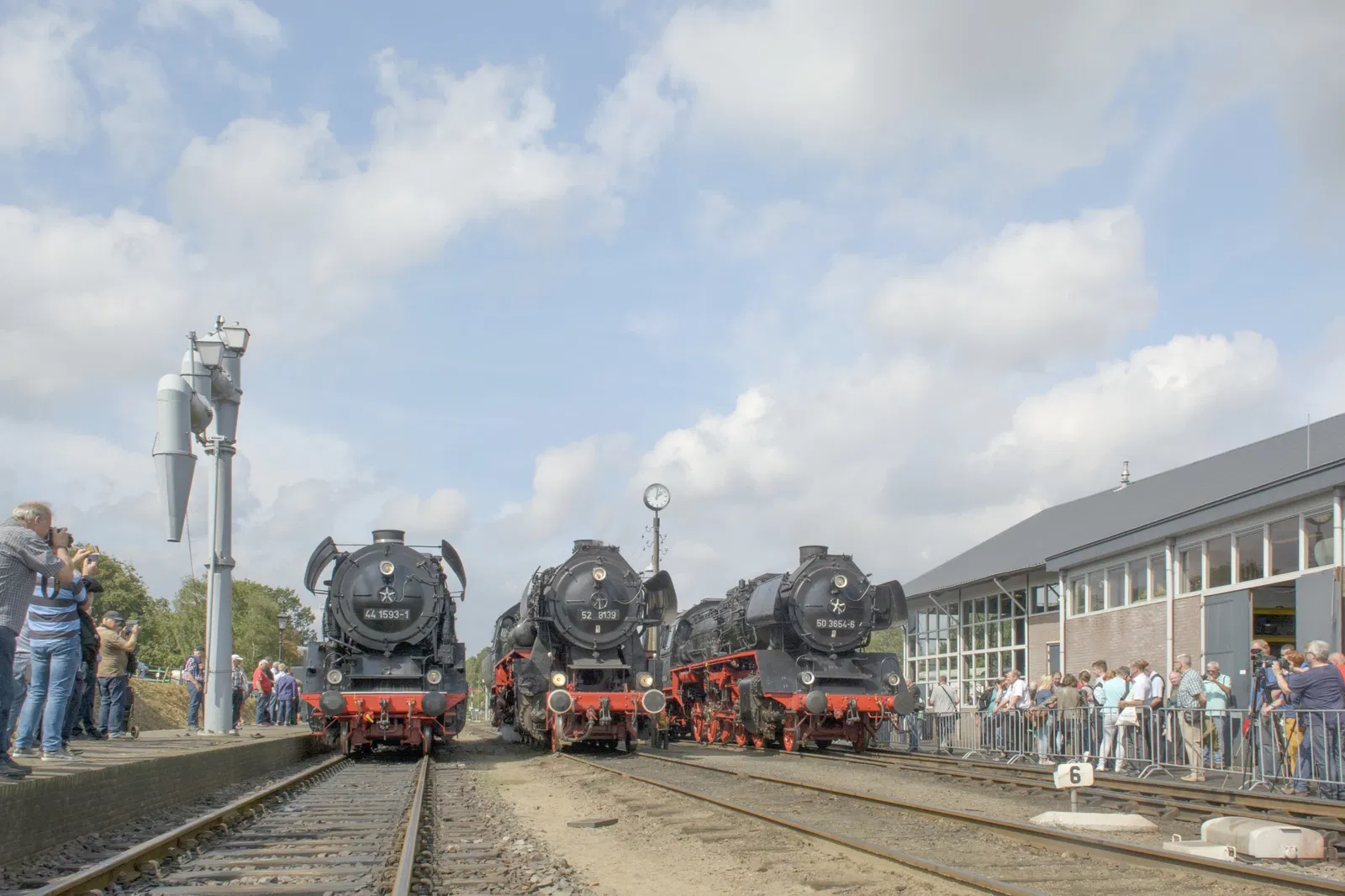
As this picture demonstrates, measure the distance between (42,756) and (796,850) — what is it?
5907 mm

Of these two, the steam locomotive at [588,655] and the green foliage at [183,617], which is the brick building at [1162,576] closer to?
the steam locomotive at [588,655]

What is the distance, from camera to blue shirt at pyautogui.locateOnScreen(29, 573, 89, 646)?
32.1ft

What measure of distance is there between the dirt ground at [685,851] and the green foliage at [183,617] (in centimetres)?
5510

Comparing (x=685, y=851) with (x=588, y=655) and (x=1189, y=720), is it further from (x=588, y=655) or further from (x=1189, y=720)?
(x=588, y=655)

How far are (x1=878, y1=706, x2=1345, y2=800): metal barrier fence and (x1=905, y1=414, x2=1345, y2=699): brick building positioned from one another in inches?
101

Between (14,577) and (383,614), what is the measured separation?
38.1 ft

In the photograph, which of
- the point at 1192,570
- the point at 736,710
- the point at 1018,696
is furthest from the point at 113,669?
the point at 1192,570

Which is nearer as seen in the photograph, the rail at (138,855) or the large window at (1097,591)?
the rail at (138,855)

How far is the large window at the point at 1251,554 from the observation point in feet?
60.4

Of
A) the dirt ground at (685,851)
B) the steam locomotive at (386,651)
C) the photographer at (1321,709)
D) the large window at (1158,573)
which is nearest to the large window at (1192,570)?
the large window at (1158,573)

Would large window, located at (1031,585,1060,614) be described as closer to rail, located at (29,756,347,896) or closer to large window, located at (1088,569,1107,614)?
large window, located at (1088,569,1107,614)

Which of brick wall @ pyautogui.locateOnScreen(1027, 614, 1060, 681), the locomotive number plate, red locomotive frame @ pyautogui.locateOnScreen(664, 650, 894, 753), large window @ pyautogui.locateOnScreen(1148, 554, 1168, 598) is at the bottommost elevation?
red locomotive frame @ pyautogui.locateOnScreen(664, 650, 894, 753)

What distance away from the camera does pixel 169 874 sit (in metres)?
7.53

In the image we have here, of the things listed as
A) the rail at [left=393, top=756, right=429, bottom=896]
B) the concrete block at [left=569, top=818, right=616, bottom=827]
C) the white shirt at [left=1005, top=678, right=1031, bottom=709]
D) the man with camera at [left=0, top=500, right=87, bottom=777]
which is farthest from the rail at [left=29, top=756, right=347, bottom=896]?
the white shirt at [left=1005, top=678, right=1031, bottom=709]
